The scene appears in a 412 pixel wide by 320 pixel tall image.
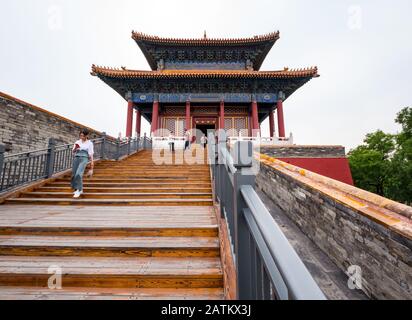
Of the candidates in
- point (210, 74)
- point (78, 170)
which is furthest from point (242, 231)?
point (210, 74)

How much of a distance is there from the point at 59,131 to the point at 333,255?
30.9 feet

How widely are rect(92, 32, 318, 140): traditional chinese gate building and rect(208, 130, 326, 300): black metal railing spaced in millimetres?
13412

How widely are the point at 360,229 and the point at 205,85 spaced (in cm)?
1465

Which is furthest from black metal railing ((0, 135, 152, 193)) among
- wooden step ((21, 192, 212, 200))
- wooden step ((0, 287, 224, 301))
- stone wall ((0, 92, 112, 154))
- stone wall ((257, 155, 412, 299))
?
stone wall ((257, 155, 412, 299))

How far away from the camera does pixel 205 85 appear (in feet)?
51.2

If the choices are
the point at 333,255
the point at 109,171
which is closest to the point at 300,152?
the point at 333,255

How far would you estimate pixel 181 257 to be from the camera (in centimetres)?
251

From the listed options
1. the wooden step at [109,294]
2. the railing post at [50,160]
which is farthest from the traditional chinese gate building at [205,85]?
the wooden step at [109,294]

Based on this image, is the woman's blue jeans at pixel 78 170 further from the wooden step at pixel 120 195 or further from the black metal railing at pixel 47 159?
the black metal railing at pixel 47 159

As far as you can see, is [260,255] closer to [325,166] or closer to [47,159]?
[47,159]

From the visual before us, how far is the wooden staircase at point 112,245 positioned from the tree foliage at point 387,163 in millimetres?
24139

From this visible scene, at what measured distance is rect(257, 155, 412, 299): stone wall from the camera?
210 centimetres

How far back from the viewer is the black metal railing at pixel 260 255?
2.12ft
